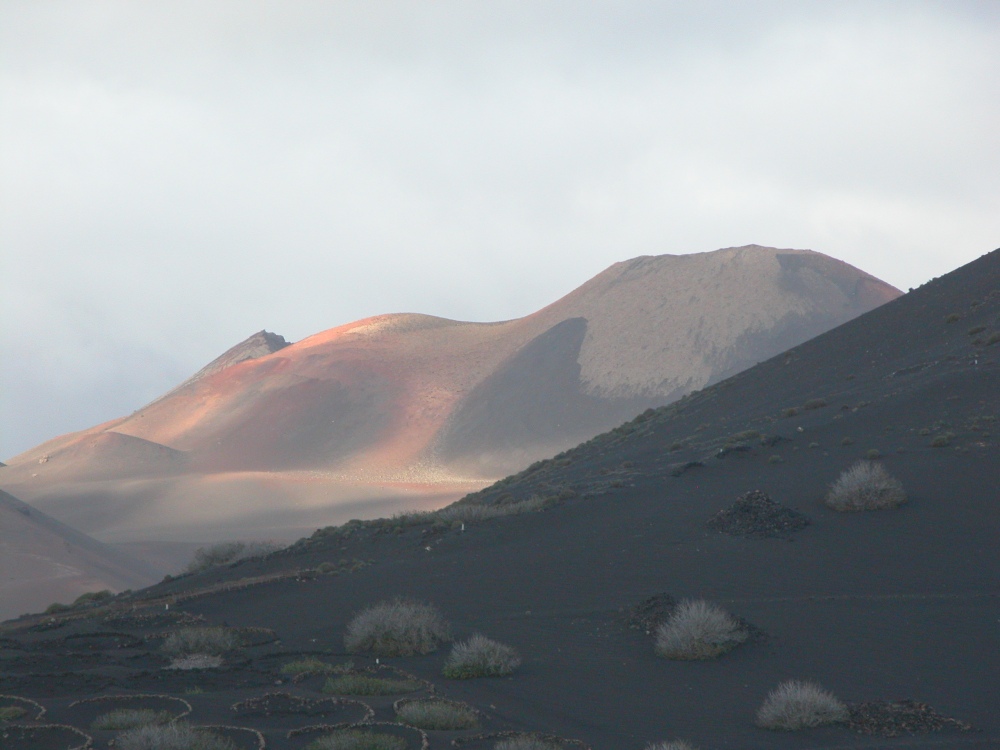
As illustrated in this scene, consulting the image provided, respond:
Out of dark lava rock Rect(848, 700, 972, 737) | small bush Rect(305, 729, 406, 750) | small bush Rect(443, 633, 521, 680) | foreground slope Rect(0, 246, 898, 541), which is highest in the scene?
foreground slope Rect(0, 246, 898, 541)

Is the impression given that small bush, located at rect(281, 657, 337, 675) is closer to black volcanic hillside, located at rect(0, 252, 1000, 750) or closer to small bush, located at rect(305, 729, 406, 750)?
black volcanic hillside, located at rect(0, 252, 1000, 750)

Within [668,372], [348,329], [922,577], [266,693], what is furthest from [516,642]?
[348,329]

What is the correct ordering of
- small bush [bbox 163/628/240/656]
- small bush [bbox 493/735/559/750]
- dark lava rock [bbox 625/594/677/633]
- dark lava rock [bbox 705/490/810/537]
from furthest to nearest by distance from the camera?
1. dark lava rock [bbox 705/490/810/537]
2. small bush [bbox 163/628/240/656]
3. dark lava rock [bbox 625/594/677/633]
4. small bush [bbox 493/735/559/750]

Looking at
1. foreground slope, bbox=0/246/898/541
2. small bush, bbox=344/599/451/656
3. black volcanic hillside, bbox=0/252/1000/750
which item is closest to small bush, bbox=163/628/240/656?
black volcanic hillside, bbox=0/252/1000/750

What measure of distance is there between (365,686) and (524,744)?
400 centimetres

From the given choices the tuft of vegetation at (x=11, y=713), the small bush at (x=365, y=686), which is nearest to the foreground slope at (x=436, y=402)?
the small bush at (x=365, y=686)

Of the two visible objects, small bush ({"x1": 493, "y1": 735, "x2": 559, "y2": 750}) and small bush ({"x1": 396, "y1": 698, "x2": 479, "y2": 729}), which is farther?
small bush ({"x1": 396, "y1": 698, "x2": 479, "y2": 729})

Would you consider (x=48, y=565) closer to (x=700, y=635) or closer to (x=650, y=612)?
(x=650, y=612)

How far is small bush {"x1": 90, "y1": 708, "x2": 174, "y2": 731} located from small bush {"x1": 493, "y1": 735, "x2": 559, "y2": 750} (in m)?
4.02

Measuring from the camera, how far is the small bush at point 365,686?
40.1 ft

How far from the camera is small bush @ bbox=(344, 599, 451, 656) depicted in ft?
49.2

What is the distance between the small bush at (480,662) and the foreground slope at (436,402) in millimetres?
50142

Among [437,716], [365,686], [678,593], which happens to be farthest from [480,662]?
[678,593]

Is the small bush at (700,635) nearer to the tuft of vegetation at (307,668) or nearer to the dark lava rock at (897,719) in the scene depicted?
the dark lava rock at (897,719)
